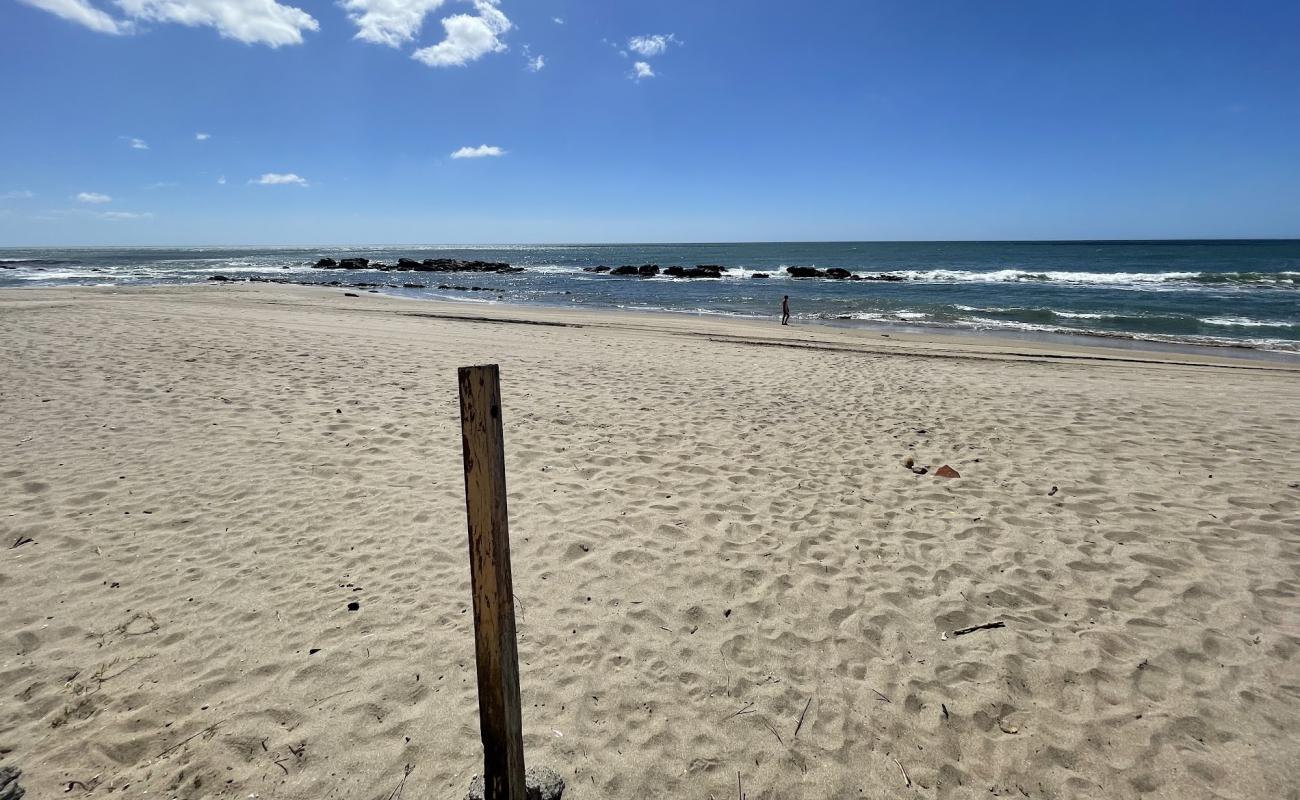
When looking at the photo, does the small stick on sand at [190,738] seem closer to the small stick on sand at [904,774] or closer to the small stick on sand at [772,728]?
the small stick on sand at [772,728]

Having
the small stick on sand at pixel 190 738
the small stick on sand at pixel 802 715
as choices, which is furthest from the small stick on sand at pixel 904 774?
the small stick on sand at pixel 190 738

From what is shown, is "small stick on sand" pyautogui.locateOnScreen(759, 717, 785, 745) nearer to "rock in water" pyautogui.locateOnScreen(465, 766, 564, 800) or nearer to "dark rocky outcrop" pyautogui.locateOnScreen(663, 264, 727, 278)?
"rock in water" pyautogui.locateOnScreen(465, 766, 564, 800)

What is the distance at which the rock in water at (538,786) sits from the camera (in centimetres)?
252

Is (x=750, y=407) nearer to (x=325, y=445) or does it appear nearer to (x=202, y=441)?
(x=325, y=445)

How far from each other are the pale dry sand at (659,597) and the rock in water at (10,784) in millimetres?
52

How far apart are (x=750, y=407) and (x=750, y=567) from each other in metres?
4.64

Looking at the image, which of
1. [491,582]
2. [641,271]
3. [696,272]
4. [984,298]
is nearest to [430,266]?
[641,271]

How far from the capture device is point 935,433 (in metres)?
7.87

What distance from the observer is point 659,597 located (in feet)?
13.9

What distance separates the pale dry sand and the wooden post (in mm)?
611

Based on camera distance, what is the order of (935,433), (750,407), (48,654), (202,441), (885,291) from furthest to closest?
1. (885,291)
2. (750,407)
3. (935,433)
4. (202,441)
5. (48,654)

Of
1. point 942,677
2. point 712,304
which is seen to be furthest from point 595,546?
point 712,304

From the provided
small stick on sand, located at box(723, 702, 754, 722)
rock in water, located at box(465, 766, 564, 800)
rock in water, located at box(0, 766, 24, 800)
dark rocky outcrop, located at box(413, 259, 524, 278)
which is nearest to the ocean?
dark rocky outcrop, located at box(413, 259, 524, 278)

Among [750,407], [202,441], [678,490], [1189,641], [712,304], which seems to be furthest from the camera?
[712,304]
